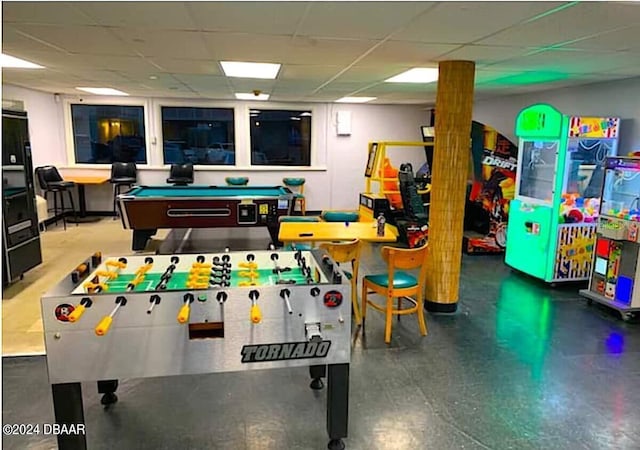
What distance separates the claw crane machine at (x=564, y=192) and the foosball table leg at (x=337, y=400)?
144 inches

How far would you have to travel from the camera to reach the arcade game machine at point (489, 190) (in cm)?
660

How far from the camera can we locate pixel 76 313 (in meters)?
2.14

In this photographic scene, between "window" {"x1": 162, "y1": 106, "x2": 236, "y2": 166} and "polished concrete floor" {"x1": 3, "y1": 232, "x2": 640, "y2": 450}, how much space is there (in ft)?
20.9

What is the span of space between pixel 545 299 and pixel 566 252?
668 millimetres

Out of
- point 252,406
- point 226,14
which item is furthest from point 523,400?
point 226,14

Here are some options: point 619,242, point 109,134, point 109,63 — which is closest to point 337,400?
point 619,242

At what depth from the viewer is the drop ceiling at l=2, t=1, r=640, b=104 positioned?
256cm

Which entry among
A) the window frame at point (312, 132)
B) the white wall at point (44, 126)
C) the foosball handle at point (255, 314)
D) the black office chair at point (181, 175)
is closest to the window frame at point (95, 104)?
the white wall at point (44, 126)

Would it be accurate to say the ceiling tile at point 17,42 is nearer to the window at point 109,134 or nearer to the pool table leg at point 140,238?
the pool table leg at point 140,238

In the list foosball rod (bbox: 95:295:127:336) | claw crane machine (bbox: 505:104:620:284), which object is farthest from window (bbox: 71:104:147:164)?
foosball rod (bbox: 95:295:127:336)

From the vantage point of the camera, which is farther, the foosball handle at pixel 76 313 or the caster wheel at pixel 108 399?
the caster wheel at pixel 108 399

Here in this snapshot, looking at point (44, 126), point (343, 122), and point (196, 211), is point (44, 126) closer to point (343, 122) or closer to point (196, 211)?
point (196, 211)

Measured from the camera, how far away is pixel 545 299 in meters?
4.86

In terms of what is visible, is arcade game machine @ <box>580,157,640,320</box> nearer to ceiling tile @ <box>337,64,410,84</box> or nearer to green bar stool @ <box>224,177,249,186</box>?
ceiling tile @ <box>337,64,410,84</box>
